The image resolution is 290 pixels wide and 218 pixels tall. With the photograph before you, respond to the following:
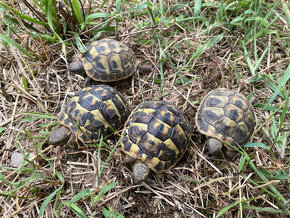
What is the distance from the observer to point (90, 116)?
2416 millimetres

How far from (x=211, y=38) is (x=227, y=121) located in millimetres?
1226

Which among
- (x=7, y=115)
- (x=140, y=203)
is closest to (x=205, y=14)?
(x=140, y=203)

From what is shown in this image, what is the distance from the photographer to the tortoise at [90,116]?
7.89ft

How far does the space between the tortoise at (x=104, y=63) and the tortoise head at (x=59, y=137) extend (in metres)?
0.76

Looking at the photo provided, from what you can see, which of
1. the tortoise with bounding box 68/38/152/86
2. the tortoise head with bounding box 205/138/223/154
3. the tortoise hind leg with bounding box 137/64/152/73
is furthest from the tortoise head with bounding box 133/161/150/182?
the tortoise hind leg with bounding box 137/64/152/73

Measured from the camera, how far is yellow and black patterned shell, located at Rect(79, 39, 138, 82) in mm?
2830

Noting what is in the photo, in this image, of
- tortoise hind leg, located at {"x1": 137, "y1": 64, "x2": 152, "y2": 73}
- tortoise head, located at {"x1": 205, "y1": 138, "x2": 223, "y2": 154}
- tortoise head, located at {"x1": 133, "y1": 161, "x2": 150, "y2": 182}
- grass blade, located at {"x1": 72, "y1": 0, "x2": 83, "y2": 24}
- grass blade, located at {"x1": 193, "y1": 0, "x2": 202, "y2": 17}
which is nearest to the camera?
tortoise head, located at {"x1": 133, "y1": 161, "x2": 150, "y2": 182}

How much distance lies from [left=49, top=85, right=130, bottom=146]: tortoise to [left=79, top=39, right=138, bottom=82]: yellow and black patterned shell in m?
0.35

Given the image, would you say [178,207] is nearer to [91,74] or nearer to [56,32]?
[91,74]

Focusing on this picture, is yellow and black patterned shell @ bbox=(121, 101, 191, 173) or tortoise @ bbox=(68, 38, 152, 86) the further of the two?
tortoise @ bbox=(68, 38, 152, 86)

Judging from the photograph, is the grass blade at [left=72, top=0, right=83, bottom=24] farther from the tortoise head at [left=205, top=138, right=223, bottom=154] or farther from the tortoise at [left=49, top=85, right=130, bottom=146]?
the tortoise head at [left=205, top=138, right=223, bottom=154]

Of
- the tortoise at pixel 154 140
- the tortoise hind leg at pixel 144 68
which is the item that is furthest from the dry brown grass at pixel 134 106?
the tortoise at pixel 154 140

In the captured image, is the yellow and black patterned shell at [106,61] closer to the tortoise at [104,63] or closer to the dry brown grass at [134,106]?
the tortoise at [104,63]

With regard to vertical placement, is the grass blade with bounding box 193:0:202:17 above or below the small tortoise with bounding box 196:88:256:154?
above
